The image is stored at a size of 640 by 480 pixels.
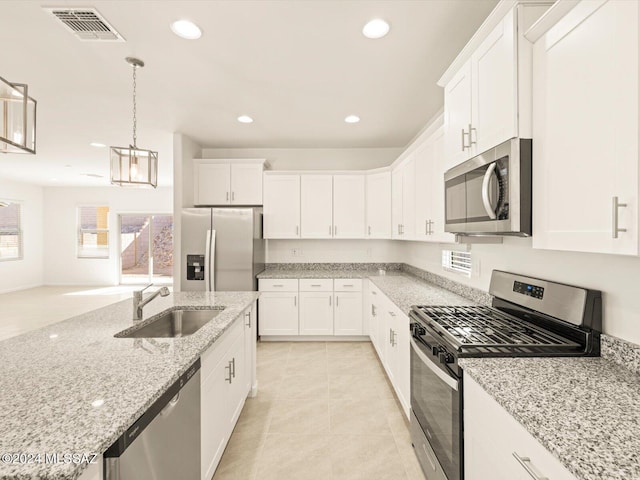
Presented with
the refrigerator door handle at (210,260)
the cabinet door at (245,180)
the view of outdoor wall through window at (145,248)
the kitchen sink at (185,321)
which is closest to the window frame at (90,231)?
the view of outdoor wall through window at (145,248)

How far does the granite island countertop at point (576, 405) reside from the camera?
2.39ft

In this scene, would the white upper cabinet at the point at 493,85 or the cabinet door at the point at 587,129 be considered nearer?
the cabinet door at the point at 587,129

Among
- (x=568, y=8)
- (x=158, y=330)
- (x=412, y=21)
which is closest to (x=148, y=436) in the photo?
(x=158, y=330)

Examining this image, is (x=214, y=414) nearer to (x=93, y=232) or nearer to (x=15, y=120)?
(x=15, y=120)

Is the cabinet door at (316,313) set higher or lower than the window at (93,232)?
lower

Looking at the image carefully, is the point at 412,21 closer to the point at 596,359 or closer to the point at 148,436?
the point at 596,359

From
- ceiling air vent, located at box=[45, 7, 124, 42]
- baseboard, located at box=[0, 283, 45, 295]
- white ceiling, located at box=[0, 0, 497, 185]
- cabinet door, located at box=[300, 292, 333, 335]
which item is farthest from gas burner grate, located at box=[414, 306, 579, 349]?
baseboard, located at box=[0, 283, 45, 295]

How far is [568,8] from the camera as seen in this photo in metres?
1.10

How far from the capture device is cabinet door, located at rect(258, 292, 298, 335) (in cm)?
411

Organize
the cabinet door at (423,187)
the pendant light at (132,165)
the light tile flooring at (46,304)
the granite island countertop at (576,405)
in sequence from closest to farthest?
the granite island countertop at (576,405) < the pendant light at (132,165) < the cabinet door at (423,187) < the light tile flooring at (46,304)

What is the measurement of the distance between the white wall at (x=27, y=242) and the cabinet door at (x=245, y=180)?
22.7ft

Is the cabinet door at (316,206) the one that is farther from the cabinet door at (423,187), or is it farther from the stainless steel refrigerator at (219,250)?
the cabinet door at (423,187)

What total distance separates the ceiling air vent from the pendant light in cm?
28

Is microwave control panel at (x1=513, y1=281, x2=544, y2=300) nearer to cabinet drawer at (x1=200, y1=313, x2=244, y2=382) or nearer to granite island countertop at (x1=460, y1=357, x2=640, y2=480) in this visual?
granite island countertop at (x1=460, y1=357, x2=640, y2=480)
